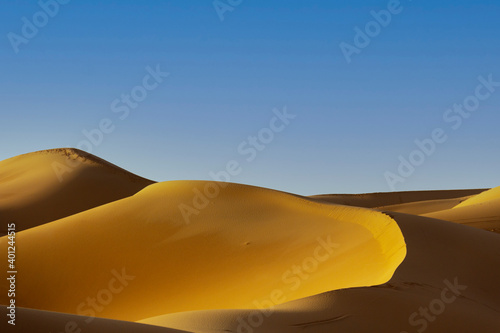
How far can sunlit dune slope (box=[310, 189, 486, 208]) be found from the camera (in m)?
39.3

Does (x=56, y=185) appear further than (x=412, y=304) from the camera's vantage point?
Yes

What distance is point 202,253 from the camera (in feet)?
43.2

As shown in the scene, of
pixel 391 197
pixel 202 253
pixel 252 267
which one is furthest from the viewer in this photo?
pixel 391 197

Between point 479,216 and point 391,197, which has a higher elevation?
point 391,197

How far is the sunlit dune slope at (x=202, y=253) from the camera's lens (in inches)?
414

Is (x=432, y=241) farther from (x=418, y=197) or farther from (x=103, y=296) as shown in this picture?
(x=418, y=197)

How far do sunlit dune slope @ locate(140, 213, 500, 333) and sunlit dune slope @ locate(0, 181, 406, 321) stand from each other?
1.42 ft

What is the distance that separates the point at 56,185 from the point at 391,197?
22.1m

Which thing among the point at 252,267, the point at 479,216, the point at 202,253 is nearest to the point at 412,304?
the point at 252,267

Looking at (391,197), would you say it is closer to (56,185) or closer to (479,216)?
(56,185)

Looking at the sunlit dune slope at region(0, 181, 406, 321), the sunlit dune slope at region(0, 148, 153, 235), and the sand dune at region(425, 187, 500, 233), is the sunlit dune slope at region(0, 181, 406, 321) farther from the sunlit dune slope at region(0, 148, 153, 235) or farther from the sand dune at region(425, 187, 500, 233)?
the sunlit dune slope at region(0, 148, 153, 235)

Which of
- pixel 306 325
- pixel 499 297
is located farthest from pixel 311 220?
pixel 306 325

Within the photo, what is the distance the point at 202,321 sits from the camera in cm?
605

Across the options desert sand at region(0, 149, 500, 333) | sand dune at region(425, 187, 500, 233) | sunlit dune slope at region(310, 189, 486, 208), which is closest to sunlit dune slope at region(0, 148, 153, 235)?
sunlit dune slope at region(310, 189, 486, 208)
